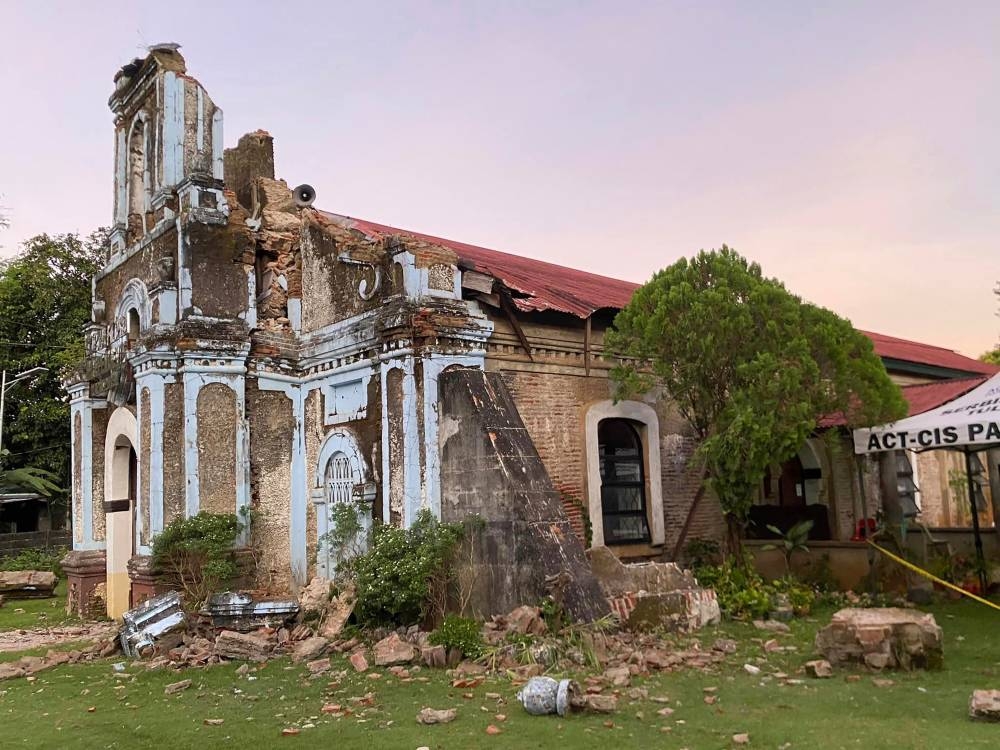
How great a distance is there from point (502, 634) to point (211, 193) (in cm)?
766

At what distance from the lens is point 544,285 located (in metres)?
12.6

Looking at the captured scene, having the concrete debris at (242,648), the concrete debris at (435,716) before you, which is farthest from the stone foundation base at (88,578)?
the concrete debris at (435,716)

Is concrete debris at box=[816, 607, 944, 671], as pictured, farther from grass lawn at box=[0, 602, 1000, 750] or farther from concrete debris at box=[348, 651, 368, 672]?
concrete debris at box=[348, 651, 368, 672]

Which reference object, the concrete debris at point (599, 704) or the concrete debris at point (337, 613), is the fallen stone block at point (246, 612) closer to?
the concrete debris at point (337, 613)

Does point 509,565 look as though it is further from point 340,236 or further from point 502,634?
point 340,236

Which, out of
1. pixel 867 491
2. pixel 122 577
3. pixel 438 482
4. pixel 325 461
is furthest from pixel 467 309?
pixel 867 491

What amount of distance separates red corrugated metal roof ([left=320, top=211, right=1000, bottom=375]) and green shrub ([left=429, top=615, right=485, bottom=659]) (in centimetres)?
398

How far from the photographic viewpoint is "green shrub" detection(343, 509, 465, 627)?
9305 mm

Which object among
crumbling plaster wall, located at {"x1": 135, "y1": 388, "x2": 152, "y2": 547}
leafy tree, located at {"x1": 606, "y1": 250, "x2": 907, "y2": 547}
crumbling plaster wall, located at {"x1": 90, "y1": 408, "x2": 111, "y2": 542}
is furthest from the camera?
crumbling plaster wall, located at {"x1": 90, "y1": 408, "x2": 111, "y2": 542}

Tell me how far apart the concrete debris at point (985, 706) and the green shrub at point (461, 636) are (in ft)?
13.6

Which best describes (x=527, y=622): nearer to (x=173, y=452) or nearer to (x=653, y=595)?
(x=653, y=595)

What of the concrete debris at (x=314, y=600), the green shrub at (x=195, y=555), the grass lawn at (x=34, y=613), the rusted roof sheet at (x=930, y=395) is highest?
the rusted roof sheet at (x=930, y=395)

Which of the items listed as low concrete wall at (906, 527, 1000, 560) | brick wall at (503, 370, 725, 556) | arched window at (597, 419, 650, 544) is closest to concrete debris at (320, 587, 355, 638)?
brick wall at (503, 370, 725, 556)

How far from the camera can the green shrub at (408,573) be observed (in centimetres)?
930
